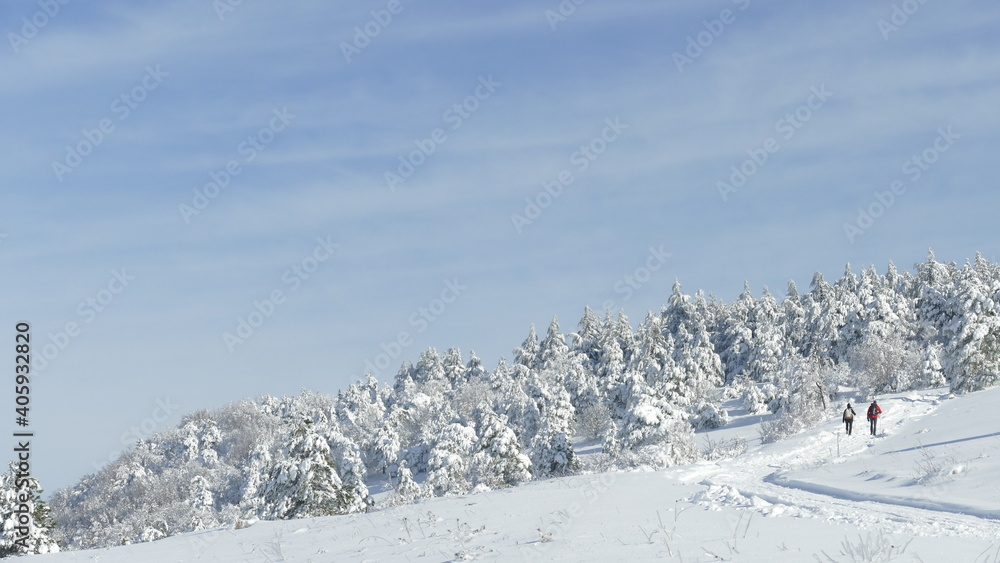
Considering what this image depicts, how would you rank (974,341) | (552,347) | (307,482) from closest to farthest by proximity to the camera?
(307,482), (974,341), (552,347)

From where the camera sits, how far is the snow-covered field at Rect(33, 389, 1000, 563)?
9383 millimetres

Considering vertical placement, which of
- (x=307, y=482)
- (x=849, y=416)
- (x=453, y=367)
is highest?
(x=453, y=367)

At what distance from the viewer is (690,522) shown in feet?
37.9

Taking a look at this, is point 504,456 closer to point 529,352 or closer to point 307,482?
point 307,482

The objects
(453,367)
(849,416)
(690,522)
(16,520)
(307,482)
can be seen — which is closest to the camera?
(690,522)

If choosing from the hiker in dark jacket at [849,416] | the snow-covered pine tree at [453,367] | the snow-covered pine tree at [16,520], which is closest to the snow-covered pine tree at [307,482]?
the snow-covered pine tree at [16,520]

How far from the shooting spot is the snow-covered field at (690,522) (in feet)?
30.8

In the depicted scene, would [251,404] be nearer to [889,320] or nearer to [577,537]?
[889,320]

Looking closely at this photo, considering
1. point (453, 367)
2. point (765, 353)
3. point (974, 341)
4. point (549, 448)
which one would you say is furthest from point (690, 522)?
point (453, 367)

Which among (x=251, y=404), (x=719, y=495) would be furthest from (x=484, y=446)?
(x=251, y=404)

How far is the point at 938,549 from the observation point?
29.8ft

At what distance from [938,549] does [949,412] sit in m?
28.2

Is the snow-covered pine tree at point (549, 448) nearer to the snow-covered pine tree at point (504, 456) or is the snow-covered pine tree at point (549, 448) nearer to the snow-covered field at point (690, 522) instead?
the snow-covered pine tree at point (504, 456)

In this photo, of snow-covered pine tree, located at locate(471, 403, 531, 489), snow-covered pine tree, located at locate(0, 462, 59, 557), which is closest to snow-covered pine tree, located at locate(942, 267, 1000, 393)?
snow-covered pine tree, located at locate(471, 403, 531, 489)
